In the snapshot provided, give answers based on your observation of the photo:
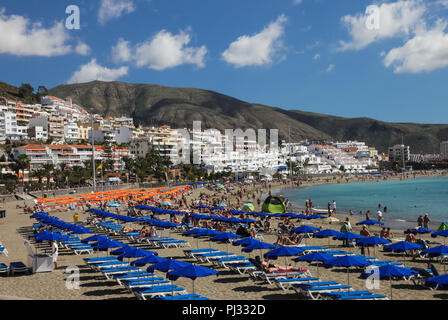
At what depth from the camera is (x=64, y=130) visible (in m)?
107

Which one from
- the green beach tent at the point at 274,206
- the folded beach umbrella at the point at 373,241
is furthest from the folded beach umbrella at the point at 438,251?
the green beach tent at the point at 274,206

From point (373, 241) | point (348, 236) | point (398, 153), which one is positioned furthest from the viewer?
point (398, 153)

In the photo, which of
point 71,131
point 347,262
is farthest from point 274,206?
point 71,131

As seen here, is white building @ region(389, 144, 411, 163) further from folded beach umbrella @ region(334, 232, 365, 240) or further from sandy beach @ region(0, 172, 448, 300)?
sandy beach @ region(0, 172, 448, 300)

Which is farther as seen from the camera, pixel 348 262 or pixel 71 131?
pixel 71 131

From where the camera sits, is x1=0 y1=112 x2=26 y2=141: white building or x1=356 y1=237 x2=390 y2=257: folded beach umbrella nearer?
x1=356 y1=237 x2=390 y2=257: folded beach umbrella

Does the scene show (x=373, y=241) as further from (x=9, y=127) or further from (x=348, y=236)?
(x=9, y=127)

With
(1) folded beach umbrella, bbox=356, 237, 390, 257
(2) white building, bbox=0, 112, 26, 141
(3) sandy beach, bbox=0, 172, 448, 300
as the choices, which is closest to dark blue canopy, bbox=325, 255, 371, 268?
(3) sandy beach, bbox=0, 172, 448, 300

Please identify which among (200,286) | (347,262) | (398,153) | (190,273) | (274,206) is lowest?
(200,286)

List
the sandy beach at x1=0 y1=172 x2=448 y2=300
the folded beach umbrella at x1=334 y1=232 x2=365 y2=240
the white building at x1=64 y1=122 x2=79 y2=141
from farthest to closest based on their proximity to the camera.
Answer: the white building at x1=64 y1=122 x2=79 y2=141
the folded beach umbrella at x1=334 y1=232 x2=365 y2=240
the sandy beach at x1=0 y1=172 x2=448 y2=300
